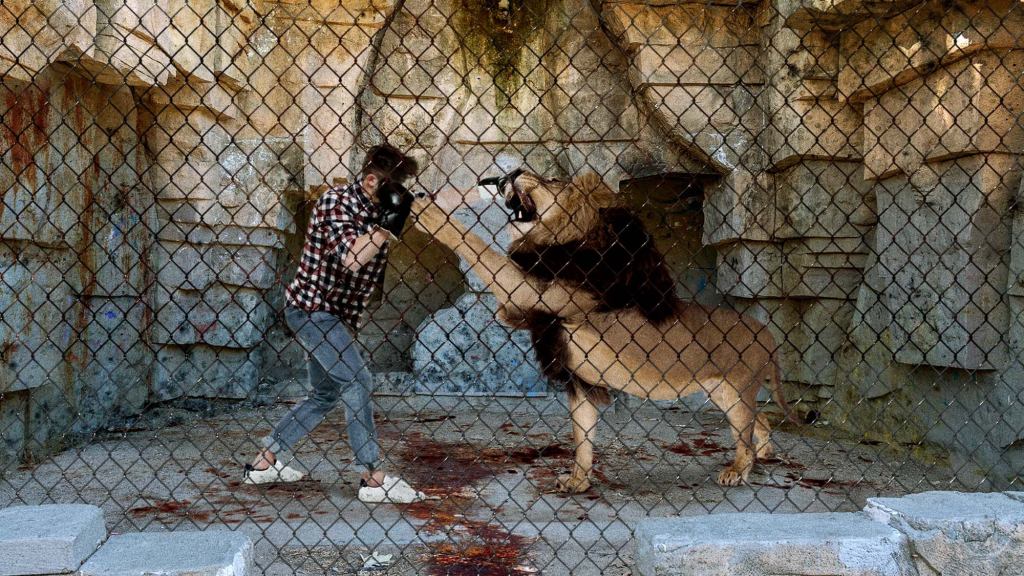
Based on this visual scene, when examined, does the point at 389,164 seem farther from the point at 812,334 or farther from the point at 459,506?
the point at 812,334

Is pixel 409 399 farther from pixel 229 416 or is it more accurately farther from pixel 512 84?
pixel 512 84

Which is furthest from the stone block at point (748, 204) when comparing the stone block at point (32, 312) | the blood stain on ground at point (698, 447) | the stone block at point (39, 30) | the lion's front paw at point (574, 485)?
→ the stone block at point (32, 312)

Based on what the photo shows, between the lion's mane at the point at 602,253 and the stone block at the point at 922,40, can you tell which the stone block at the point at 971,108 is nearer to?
the stone block at the point at 922,40

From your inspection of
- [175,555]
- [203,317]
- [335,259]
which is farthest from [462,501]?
[203,317]

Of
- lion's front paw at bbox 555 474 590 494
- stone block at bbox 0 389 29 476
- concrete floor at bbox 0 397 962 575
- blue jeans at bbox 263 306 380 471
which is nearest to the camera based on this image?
concrete floor at bbox 0 397 962 575

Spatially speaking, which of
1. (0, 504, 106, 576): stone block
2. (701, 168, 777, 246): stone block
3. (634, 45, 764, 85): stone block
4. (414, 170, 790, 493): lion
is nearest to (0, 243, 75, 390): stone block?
(0, 504, 106, 576): stone block

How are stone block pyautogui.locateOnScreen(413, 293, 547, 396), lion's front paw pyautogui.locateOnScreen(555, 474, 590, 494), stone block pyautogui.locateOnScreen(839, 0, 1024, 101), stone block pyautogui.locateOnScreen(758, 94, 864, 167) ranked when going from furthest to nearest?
stone block pyautogui.locateOnScreen(413, 293, 547, 396) → stone block pyautogui.locateOnScreen(758, 94, 864, 167) → lion's front paw pyautogui.locateOnScreen(555, 474, 590, 494) → stone block pyautogui.locateOnScreen(839, 0, 1024, 101)

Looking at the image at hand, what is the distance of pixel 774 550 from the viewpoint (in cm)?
237

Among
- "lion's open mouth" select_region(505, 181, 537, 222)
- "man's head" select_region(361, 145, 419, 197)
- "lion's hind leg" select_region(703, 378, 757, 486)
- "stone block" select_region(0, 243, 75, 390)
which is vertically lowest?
"lion's hind leg" select_region(703, 378, 757, 486)

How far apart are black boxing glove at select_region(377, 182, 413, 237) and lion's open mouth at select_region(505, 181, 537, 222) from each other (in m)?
0.75

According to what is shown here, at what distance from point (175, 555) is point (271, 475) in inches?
86.3

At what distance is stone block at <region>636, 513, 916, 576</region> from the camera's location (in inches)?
93.0

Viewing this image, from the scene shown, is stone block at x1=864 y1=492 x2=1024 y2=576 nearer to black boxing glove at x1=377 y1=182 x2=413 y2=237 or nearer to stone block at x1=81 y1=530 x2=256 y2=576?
stone block at x1=81 y1=530 x2=256 y2=576

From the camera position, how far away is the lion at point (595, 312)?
14.0 ft
